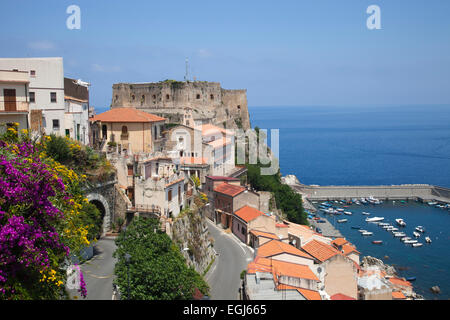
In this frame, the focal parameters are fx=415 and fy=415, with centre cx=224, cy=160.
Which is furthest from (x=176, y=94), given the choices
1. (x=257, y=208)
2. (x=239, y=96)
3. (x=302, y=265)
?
(x=302, y=265)

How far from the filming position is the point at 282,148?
5965 inches

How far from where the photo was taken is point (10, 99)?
830 inches

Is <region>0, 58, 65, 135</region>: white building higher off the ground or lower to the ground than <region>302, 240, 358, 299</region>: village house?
higher

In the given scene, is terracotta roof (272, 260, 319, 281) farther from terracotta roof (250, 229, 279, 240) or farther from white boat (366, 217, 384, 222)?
white boat (366, 217, 384, 222)

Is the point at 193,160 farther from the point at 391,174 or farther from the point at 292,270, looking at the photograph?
the point at 391,174

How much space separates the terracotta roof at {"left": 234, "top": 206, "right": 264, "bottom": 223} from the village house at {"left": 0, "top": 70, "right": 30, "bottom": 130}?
1655 centimetres

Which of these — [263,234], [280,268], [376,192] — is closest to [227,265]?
[280,268]

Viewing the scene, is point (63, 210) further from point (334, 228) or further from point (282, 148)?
point (282, 148)

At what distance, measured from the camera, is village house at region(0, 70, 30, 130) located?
2077 cm

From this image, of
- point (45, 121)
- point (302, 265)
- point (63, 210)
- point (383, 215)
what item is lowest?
point (383, 215)

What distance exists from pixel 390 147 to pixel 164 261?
147m

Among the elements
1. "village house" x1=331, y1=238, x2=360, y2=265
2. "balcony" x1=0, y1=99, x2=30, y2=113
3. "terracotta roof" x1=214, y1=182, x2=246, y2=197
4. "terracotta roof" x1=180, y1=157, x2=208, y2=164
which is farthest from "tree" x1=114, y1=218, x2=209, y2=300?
"terracotta roof" x1=180, y1=157, x2=208, y2=164

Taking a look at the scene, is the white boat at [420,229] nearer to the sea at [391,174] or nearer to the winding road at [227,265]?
the sea at [391,174]

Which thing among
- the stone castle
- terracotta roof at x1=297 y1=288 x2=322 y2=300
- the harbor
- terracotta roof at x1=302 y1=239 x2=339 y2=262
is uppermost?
the stone castle
